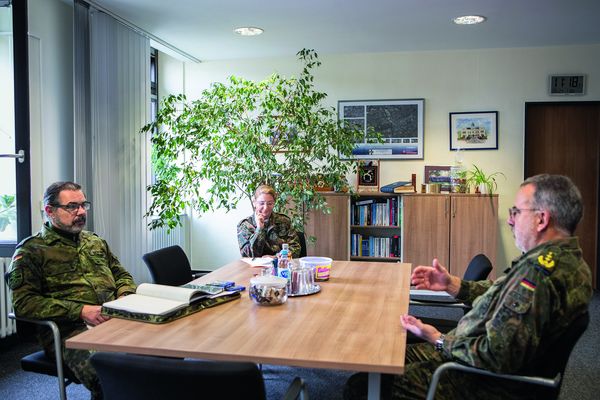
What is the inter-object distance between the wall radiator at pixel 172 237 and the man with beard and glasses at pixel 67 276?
2.46 m

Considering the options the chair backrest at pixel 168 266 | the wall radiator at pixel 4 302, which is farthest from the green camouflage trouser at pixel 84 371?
the wall radiator at pixel 4 302

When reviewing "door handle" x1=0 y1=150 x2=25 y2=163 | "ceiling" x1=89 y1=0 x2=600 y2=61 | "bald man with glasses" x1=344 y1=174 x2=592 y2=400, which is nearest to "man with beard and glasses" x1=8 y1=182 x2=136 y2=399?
"door handle" x1=0 y1=150 x2=25 y2=163

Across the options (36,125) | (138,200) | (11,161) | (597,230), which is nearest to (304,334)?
(11,161)

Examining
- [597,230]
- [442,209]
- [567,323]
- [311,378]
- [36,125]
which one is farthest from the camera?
[597,230]

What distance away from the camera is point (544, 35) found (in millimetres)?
5039

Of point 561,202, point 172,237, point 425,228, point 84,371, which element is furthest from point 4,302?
point 425,228

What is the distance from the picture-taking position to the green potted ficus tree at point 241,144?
4.68 m

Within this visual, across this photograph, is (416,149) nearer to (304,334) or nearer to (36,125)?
(36,125)

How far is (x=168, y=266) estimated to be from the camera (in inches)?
127

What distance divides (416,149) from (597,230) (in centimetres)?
209

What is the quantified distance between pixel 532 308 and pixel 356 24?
11.7ft

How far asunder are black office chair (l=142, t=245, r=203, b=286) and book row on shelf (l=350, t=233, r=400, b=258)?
2.56 meters

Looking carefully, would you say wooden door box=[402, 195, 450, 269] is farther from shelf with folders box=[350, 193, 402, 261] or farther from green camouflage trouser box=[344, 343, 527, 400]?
green camouflage trouser box=[344, 343, 527, 400]

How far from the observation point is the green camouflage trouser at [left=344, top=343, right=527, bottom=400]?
6.12 feet
